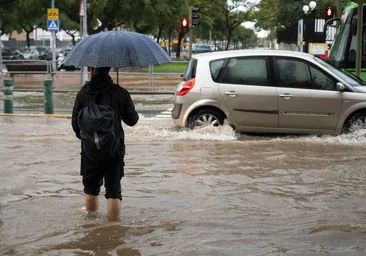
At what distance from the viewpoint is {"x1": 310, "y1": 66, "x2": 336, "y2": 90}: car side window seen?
10938 millimetres

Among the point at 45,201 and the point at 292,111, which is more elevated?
the point at 292,111

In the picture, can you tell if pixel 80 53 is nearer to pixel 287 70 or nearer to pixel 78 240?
pixel 78 240

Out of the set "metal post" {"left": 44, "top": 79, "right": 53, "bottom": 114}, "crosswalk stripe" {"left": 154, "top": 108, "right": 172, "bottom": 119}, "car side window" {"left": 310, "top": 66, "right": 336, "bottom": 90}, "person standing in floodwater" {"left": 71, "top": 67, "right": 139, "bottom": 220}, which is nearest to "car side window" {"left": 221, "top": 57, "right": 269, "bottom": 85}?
"car side window" {"left": 310, "top": 66, "right": 336, "bottom": 90}

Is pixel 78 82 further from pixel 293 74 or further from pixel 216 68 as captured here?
pixel 293 74

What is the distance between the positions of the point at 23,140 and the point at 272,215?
6.46 m

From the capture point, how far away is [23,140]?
11.4 metres

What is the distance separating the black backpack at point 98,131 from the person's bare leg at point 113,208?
0.54 meters

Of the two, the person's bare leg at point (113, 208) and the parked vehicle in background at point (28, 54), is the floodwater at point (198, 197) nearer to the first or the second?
the person's bare leg at point (113, 208)

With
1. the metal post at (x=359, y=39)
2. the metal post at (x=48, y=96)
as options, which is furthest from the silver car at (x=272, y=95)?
the metal post at (x=48, y=96)

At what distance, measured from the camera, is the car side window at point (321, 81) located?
431 inches

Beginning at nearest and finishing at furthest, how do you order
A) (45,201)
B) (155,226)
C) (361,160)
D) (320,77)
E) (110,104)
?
(110,104) → (155,226) → (45,201) → (361,160) → (320,77)

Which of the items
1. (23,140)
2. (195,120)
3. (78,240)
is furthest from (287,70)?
(78,240)

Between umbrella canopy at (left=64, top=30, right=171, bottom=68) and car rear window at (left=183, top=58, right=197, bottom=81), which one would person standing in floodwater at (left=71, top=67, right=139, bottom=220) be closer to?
umbrella canopy at (left=64, top=30, right=171, bottom=68)

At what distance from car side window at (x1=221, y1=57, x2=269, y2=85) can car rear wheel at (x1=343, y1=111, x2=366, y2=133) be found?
1.62 m
